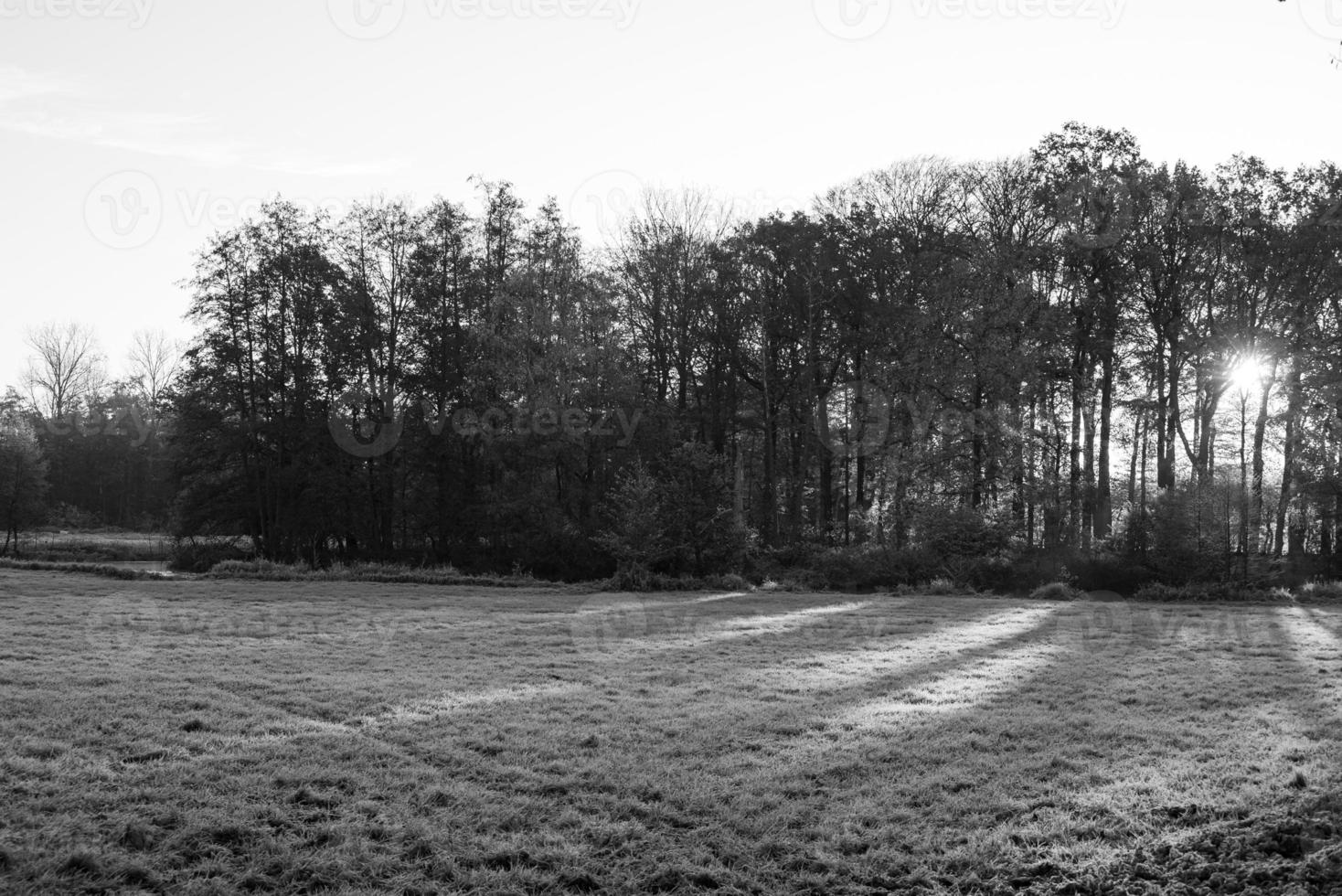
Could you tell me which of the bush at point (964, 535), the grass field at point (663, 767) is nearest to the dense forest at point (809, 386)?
the bush at point (964, 535)

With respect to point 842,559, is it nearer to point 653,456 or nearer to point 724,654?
point 653,456

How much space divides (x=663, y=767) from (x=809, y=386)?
98.6 feet

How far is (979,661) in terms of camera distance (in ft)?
40.3

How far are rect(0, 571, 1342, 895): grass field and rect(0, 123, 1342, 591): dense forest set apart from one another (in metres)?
14.4

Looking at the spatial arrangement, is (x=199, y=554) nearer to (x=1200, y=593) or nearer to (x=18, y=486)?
(x=18, y=486)

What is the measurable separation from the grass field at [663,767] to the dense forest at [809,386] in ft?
47.4

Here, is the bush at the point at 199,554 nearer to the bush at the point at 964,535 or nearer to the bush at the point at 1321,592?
the bush at the point at 964,535

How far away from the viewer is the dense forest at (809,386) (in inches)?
1080

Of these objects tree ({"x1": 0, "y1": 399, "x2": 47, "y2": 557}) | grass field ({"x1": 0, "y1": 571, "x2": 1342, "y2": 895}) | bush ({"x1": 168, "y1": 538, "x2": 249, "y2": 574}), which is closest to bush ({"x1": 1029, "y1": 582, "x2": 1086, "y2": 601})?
grass field ({"x1": 0, "y1": 571, "x2": 1342, "y2": 895})

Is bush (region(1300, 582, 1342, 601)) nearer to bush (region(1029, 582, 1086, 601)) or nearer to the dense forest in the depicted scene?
the dense forest

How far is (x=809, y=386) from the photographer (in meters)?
36.3

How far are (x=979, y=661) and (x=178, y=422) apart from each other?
3296cm

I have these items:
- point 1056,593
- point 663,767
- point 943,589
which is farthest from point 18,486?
point 663,767

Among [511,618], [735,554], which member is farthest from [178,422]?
[511,618]
